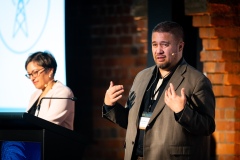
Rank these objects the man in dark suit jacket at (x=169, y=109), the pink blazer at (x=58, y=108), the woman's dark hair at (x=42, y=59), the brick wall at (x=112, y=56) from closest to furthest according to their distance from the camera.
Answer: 1. the man in dark suit jacket at (x=169, y=109)
2. the pink blazer at (x=58, y=108)
3. the woman's dark hair at (x=42, y=59)
4. the brick wall at (x=112, y=56)

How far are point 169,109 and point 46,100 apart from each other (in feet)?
3.21

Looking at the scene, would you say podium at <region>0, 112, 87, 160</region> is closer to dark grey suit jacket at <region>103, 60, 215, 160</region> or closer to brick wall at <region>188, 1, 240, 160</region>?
dark grey suit jacket at <region>103, 60, 215, 160</region>

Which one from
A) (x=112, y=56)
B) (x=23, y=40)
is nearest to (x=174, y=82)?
(x=23, y=40)

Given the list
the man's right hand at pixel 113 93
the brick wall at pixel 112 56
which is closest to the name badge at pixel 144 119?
the man's right hand at pixel 113 93

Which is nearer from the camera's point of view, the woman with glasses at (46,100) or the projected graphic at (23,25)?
the woman with glasses at (46,100)

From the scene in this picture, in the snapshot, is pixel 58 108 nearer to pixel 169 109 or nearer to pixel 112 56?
pixel 169 109

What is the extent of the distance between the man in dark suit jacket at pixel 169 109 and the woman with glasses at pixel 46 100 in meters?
0.46

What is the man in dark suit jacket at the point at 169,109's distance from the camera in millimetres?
2816

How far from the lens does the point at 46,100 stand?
3.67 meters

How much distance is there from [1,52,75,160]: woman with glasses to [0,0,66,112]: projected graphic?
29.9 inches

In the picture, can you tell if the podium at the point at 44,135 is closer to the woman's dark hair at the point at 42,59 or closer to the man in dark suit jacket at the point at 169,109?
the man in dark suit jacket at the point at 169,109

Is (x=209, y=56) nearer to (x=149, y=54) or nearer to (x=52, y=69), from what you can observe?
(x=149, y=54)

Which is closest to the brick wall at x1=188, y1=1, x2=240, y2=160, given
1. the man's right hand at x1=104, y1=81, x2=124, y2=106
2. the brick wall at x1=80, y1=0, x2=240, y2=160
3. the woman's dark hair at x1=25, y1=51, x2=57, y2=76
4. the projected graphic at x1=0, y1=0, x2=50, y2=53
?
the brick wall at x1=80, y1=0, x2=240, y2=160

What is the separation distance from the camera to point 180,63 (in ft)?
10.0
